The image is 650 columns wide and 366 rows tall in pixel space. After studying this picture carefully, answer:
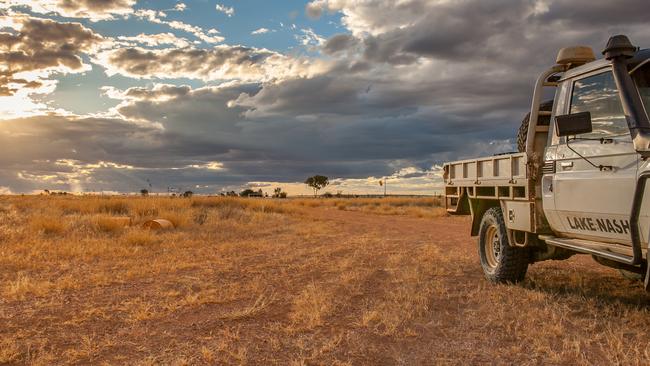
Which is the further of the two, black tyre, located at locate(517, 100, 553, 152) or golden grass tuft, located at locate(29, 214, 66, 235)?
golden grass tuft, located at locate(29, 214, 66, 235)

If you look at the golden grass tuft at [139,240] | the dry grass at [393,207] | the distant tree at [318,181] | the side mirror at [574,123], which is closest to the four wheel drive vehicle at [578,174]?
the side mirror at [574,123]

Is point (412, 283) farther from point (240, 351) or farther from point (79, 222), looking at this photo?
point (79, 222)

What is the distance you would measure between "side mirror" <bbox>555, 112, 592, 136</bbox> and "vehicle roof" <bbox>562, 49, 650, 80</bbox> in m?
1.03

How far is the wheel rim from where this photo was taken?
8305 millimetres

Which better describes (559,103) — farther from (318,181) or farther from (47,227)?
(318,181)

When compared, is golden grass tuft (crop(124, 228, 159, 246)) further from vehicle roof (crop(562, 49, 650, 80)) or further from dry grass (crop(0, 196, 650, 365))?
vehicle roof (crop(562, 49, 650, 80))

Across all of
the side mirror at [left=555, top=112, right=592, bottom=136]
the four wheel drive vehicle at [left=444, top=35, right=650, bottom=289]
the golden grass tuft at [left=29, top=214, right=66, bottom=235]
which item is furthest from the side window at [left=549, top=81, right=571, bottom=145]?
the golden grass tuft at [left=29, top=214, right=66, bottom=235]

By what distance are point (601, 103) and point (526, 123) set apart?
5.39ft

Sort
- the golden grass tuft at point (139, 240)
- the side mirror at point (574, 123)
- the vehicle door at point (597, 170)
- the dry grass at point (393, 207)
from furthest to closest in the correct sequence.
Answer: the dry grass at point (393, 207), the golden grass tuft at point (139, 240), the vehicle door at point (597, 170), the side mirror at point (574, 123)

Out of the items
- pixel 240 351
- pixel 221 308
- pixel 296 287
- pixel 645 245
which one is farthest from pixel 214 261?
pixel 645 245

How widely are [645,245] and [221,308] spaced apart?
479 centimetres

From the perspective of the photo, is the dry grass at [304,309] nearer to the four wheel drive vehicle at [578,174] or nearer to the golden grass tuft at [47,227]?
the four wheel drive vehicle at [578,174]

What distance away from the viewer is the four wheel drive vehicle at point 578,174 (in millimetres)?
5156

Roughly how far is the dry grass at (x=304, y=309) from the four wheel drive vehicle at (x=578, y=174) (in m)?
0.78
